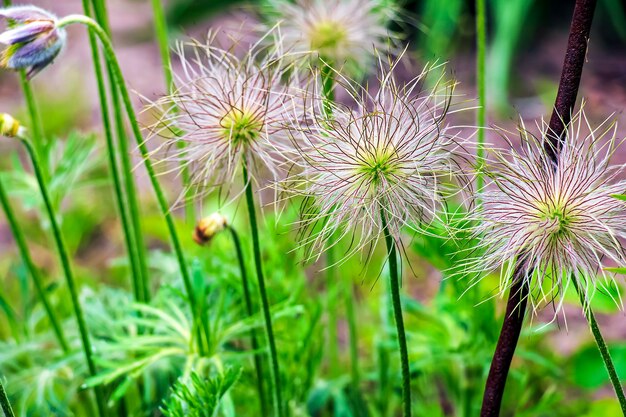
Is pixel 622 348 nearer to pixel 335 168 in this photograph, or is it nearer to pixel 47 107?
pixel 335 168

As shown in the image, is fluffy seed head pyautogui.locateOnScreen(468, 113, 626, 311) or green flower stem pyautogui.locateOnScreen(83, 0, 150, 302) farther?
green flower stem pyautogui.locateOnScreen(83, 0, 150, 302)

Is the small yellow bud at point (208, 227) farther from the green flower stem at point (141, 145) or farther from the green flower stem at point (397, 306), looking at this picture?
the green flower stem at point (397, 306)

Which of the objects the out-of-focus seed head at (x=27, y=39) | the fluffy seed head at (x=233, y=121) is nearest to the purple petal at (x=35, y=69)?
the out-of-focus seed head at (x=27, y=39)

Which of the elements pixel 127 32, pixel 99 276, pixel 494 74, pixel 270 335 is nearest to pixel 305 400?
pixel 270 335

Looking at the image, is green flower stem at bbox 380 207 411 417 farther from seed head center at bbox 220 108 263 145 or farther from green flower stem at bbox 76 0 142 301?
green flower stem at bbox 76 0 142 301

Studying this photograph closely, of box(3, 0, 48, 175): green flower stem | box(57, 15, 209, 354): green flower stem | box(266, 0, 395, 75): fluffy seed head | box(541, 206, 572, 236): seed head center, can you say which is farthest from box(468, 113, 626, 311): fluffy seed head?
box(3, 0, 48, 175): green flower stem

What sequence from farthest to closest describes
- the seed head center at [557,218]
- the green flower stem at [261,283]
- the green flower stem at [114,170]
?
1. the green flower stem at [114,170]
2. the green flower stem at [261,283]
3. the seed head center at [557,218]
